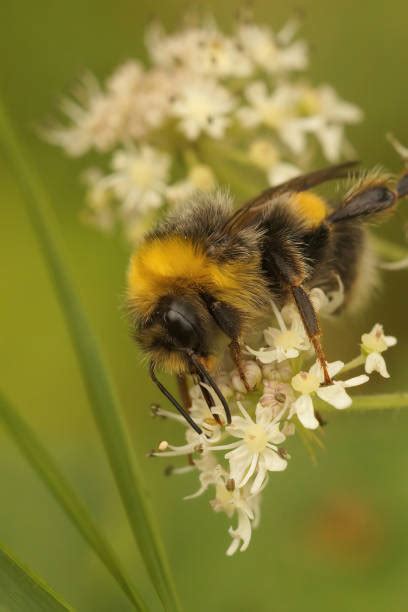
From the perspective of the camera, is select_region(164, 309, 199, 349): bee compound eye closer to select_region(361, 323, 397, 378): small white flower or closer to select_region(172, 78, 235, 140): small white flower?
select_region(361, 323, 397, 378): small white flower

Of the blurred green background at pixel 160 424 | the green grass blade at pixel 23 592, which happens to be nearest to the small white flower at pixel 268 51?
the blurred green background at pixel 160 424

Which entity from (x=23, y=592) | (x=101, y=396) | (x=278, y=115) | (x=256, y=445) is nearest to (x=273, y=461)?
(x=256, y=445)

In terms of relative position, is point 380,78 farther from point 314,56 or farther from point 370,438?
point 370,438

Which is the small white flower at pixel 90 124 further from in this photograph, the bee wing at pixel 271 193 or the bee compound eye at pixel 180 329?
the bee compound eye at pixel 180 329

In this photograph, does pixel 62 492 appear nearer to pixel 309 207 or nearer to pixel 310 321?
pixel 310 321

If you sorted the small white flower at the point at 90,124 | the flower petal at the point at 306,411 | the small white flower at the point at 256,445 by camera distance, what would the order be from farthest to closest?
1. the small white flower at the point at 90,124
2. the small white flower at the point at 256,445
3. the flower petal at the point at 306,411
